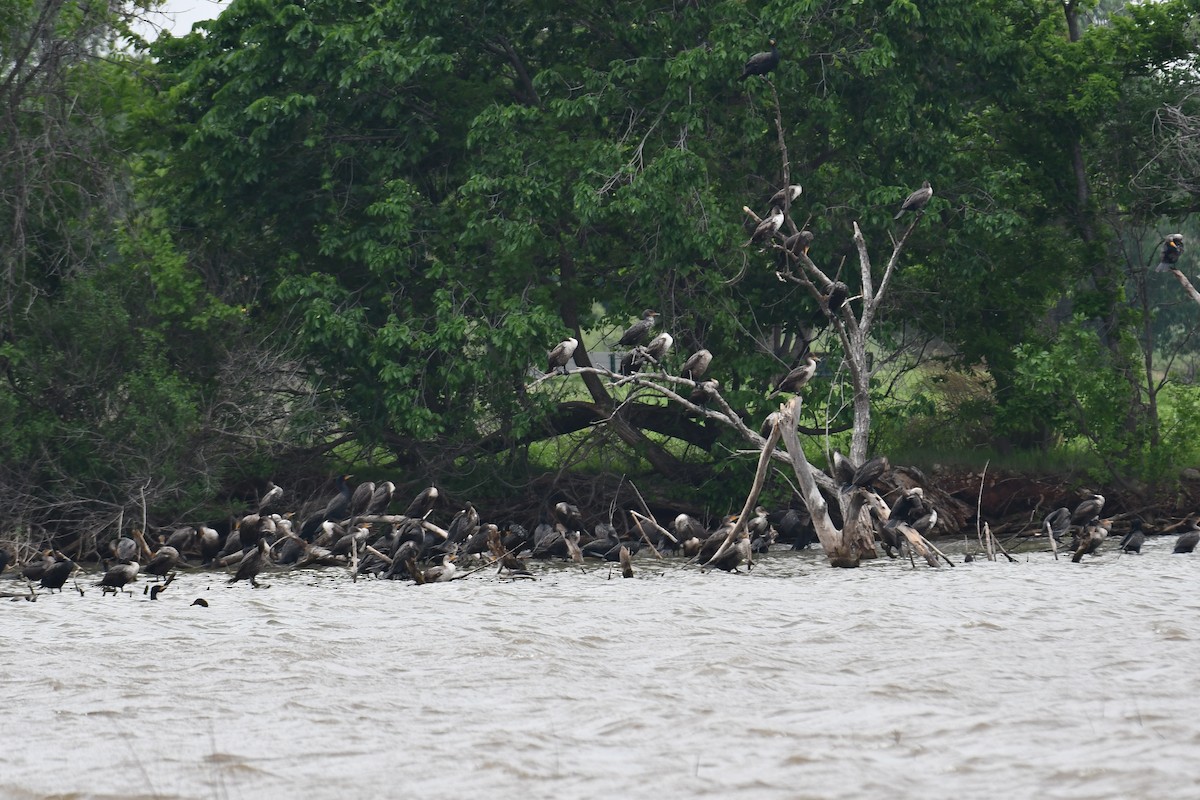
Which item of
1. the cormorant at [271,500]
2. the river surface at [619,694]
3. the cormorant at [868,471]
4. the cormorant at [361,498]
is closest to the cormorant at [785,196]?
the cormorant at [868,471]

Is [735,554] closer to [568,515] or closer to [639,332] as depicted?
[639,332]

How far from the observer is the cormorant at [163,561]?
17.0 meters

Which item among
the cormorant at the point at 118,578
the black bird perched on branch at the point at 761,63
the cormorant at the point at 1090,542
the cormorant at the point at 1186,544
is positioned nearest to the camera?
the cormorant at the point at 118,578

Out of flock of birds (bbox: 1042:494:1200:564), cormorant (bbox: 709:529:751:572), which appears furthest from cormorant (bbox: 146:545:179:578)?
flock of birds (bbox: 1042:494:1200:564)

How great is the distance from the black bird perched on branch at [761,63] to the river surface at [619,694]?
26.1ft

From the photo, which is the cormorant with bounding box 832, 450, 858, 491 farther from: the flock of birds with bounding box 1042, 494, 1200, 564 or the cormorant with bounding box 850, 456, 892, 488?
the flock of birds with bounding box 1042, 494, 1200, 564

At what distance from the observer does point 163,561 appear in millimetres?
17172

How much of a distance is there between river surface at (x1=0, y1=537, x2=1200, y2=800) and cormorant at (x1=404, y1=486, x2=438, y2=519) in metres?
5.08

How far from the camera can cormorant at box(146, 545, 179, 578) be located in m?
17.0

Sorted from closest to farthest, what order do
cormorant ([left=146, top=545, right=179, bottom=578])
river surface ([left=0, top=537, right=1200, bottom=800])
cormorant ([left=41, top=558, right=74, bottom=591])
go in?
river surface ([left=0, top=537, right=1200, bottom=800]) < cormorant ([left=41, top=558, right=74, bottom=591]) < cormorant ([left=146, top=545, right=179, bottom=578])

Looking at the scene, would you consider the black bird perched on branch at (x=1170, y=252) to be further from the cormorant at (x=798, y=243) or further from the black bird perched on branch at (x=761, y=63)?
the black bird perched on branch at (x=761, y=63)

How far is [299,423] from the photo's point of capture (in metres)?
22.4

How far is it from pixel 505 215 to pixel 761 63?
430 centimetres

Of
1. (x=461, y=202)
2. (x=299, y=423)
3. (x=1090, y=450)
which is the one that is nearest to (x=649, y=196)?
(x=461, y=202)
